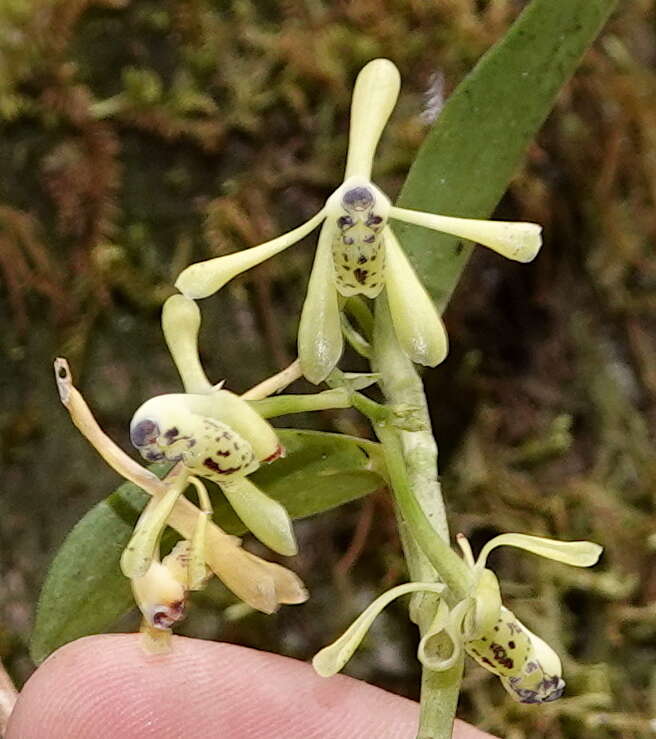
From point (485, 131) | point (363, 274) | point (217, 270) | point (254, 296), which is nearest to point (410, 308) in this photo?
point (363, 274)

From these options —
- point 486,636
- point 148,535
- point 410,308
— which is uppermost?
point 410,308

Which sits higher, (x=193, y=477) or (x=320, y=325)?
(x=320, y=325)

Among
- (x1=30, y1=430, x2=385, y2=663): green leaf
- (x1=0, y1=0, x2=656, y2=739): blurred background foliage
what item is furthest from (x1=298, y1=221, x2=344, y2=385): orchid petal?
(x1=0, y1=0, x2=656, y2=739): blurred background foliage

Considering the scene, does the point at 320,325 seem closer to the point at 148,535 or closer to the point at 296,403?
the point at 296,403

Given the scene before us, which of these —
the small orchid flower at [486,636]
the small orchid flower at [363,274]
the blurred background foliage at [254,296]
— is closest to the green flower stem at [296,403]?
the small orchid flower at [363,274]

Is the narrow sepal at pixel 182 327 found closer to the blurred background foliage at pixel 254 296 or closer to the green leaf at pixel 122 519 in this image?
the green leaf at pixel 122 519

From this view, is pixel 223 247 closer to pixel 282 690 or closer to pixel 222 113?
pixel 222 113
